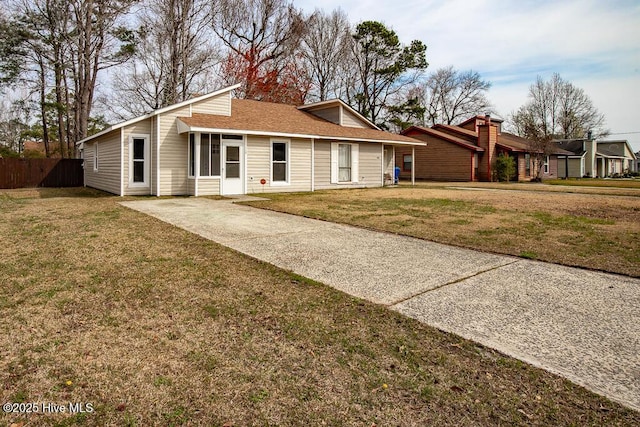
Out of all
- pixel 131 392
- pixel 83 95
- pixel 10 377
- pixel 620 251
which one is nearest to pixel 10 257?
pixel 10 377

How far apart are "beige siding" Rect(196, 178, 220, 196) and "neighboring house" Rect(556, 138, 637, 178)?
114 feet

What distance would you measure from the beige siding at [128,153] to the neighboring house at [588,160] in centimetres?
3674

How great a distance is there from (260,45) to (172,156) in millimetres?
20310

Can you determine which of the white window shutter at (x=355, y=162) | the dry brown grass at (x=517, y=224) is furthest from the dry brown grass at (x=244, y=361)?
the white window shutter at (x=355, y=162)

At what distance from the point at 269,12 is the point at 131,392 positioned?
34.1 meters

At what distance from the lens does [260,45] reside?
31875 mm

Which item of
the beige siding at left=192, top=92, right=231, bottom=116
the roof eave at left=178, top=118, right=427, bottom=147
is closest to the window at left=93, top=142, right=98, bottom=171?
the beige siding at left=192, top=92, right=231, bottom=116

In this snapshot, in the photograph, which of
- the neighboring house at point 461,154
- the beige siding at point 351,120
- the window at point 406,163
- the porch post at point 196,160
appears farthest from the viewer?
the window at point 406,163

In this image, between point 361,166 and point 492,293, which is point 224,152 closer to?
point 361,166

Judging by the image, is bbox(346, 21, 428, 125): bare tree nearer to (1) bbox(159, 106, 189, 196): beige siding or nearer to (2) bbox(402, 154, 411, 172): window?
(2) bbox(402, 154, 411, 172): window

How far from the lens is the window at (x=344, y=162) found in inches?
753

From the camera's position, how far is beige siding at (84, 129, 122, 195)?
15.7 meters

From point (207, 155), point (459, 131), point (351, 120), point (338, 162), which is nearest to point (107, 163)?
point (207, 155)

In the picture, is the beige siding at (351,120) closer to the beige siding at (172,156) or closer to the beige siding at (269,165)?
the beige siding at (269,165)
